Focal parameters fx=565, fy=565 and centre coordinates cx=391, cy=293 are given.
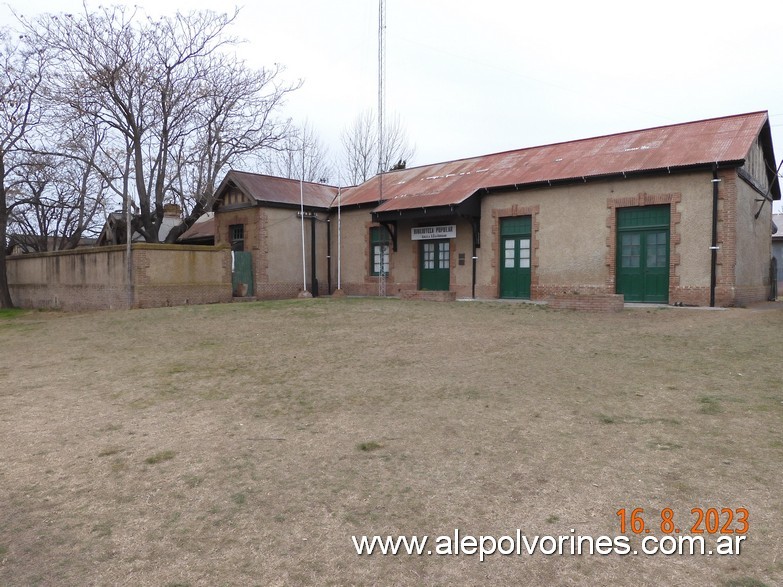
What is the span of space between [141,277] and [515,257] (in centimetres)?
1185

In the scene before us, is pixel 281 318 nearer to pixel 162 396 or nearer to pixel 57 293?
pixel 162 396

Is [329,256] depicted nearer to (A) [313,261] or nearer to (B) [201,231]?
(A) [313,261]

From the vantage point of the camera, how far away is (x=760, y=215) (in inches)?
695

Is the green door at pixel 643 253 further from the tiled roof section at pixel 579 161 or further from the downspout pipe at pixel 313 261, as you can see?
the downspout pipe at pixel 313 261

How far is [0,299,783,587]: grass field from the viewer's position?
2779mm

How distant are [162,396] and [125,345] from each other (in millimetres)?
4444

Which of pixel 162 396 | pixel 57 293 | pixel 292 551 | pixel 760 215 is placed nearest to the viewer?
pixel 292 551

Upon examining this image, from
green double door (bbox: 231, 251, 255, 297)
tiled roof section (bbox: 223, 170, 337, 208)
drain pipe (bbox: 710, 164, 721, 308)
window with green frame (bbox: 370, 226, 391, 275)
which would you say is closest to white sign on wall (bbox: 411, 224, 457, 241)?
window with green frame (bbox: 370, 226, 391, 275)

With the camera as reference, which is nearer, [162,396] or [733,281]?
[162,396]

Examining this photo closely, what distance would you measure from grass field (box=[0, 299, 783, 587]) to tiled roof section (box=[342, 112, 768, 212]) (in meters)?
8.17

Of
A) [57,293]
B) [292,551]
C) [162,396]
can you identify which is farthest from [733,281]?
[57,293]

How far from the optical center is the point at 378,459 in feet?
13.7

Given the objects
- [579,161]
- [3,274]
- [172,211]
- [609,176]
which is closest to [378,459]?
[609,176]

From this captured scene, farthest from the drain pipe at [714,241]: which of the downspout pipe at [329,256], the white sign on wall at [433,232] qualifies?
the downspout pipe at [329,256]
